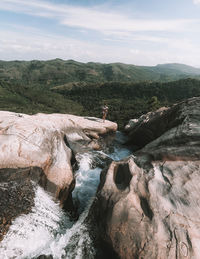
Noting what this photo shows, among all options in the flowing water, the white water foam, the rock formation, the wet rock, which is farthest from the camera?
the rock formation

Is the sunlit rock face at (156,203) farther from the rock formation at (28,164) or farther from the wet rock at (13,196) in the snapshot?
the wet rock at (13,196)

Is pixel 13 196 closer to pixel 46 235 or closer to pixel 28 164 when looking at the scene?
pixel 28 164

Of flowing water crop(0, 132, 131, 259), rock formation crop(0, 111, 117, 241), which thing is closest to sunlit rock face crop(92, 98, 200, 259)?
flowing water crop(0, 132, 131, 259)

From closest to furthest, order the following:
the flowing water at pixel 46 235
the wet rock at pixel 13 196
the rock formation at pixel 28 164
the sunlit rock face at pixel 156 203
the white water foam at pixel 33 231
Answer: the sunlit rock face at pixel 156 203 < the white water foam at pixel 33 231 < the flowing water at pixel 46 235 < the wet rock at pixel 13 196 < the rock formation at pixel 28 164

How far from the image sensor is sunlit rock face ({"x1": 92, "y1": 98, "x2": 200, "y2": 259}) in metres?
9.22

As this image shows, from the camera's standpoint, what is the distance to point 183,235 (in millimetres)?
9312

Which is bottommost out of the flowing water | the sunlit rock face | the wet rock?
the flowing water

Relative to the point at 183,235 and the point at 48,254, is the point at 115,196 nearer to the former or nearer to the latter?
the point at 183,235

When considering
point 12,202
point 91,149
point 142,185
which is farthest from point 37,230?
point 91,149

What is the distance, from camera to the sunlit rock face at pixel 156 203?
922cm

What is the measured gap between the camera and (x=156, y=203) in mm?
10781

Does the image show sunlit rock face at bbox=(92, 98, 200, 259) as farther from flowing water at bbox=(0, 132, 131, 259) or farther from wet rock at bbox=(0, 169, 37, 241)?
wet rock at bbox=(0, 169, 37, 241)

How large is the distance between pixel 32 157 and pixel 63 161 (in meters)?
3.44

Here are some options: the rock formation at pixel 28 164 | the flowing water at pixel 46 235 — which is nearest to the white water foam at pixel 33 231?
the flowing water at pixel 46 235
